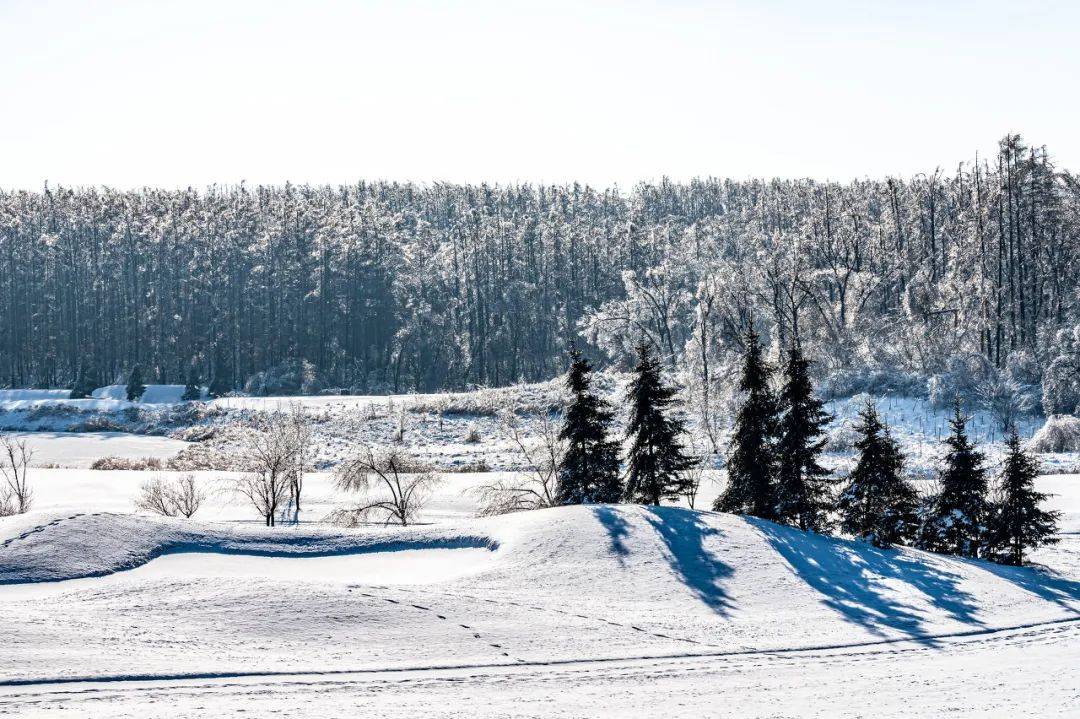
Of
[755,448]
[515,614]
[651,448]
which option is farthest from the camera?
[651,448]

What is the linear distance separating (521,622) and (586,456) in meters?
13.1

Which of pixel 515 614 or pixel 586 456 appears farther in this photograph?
pixel 586 456

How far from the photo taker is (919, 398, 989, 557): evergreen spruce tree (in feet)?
104

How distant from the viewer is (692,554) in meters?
25.3

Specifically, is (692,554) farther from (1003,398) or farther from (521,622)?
(1003,398)

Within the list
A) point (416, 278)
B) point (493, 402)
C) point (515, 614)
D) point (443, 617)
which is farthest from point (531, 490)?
point (416, 278)

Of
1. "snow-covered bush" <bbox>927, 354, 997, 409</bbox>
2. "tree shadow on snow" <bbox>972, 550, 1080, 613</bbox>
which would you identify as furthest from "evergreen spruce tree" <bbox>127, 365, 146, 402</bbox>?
"tree shadow on snow" <bbox>972, 550, 1080, 613</bbox>

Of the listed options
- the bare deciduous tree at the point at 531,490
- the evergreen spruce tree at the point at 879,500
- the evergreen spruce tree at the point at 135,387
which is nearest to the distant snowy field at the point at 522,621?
the evergreen spruce tree at the point at 879,500

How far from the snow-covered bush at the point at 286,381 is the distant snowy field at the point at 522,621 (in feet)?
224

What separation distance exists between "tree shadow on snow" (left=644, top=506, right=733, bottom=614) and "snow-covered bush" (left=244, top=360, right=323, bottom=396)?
6972cm

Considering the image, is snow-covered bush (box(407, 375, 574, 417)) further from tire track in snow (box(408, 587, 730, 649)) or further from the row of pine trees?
tire track in snow (box(408, 587, 730, 649))

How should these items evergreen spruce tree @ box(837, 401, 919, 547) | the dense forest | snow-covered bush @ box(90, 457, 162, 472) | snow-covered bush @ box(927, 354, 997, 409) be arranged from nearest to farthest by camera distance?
evergreen spruce tree @ box(837, 401, 919, 547) → snow-covered bush @ box(927, 354, 997, 409) → snow-covered bush @ box(90, 457, 162, 472) → the dense forest

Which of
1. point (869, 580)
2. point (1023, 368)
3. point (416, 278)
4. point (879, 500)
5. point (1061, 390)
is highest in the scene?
point (416, 278)

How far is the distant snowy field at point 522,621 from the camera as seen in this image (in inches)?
637
